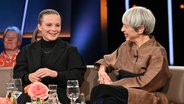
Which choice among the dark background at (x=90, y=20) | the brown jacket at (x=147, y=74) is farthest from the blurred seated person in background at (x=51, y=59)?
the dark background at (x=90, y=20)

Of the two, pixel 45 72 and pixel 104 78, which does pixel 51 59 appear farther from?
pixel 104 78

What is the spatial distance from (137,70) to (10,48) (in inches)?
64.1

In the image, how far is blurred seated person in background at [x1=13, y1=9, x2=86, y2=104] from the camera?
3.04m

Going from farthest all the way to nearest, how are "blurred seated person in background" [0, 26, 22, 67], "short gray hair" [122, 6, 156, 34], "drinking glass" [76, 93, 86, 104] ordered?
1. "blurred seated person in background" [0, 26, 22, 67]
2. "short gray hair" [122, 6, 156, 34]
3. "drinking glass" [76, 93, 86, 104]

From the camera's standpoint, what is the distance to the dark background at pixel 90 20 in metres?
5.42

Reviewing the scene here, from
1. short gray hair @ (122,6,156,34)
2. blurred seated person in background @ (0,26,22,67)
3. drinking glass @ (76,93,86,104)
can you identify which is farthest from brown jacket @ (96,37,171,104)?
blurred seated person in background @ (0,26,22,67)

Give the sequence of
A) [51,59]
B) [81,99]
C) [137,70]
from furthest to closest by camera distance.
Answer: [51,59] < [137,70] < [81,99]

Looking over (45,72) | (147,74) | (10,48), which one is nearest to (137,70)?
(147,74)

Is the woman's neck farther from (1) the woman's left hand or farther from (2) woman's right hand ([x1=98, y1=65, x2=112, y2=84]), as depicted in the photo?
(1) the woman's left hand

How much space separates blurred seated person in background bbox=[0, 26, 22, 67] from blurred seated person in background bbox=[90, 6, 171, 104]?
1.20 meters

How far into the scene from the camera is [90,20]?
5582 mm

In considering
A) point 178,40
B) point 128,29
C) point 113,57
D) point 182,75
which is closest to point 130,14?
point 128,29

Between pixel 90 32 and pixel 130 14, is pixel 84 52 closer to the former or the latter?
pixel 90 32

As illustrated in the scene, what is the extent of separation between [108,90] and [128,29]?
1.92 feet
